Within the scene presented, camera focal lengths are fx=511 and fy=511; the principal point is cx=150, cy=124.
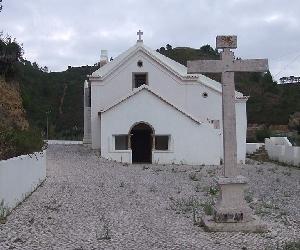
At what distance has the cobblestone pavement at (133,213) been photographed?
8.97 meters

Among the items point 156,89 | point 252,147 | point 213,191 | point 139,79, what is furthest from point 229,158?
point 252,147

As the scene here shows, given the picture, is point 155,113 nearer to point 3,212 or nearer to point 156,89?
point 156,89

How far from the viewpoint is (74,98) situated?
2763 inches

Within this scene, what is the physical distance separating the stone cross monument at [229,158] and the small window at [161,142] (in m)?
17.8

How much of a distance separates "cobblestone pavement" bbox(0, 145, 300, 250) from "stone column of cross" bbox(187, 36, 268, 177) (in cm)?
164

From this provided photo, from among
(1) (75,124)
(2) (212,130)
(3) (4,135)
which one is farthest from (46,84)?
(3) (4,135)

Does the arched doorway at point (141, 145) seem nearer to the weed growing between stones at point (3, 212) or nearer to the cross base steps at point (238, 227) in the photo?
the weed growing between stones at point (3, 212)

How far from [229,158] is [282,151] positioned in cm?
2379

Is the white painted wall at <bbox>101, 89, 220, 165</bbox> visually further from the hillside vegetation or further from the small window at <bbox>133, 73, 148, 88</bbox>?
the hillside vegetation

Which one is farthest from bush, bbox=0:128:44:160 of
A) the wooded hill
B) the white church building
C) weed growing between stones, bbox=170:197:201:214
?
the wooded hill

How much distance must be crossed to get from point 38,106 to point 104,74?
106ft

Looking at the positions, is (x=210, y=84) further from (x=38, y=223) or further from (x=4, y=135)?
(x=38, y=223)

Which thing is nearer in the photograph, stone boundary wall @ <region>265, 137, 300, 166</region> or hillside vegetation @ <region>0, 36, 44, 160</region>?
hillside vegetation @ <region>0, 36, 44, 160</region>

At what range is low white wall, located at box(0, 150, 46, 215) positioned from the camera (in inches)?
448
